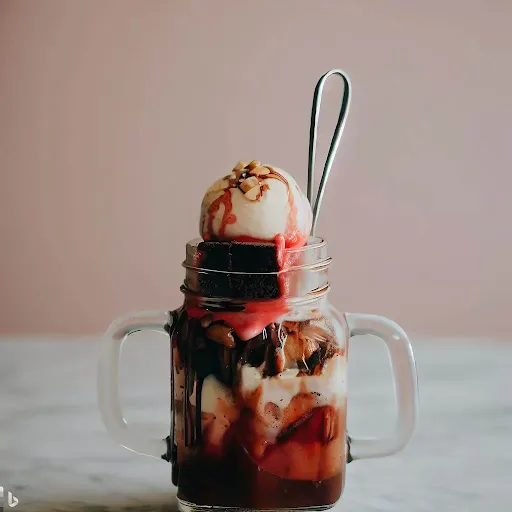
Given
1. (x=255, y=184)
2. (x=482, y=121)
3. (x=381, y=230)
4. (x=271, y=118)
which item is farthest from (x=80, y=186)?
(x=255, y=184)

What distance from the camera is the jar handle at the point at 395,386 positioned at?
27.9 inches

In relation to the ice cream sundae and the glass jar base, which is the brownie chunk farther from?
the glass jar base

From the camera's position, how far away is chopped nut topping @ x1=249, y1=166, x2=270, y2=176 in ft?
2.19

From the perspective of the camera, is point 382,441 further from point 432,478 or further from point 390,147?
point 390,147

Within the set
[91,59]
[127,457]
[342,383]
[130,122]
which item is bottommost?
[127,457]

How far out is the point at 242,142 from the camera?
1488 mm

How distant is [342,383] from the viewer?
2.20 ft

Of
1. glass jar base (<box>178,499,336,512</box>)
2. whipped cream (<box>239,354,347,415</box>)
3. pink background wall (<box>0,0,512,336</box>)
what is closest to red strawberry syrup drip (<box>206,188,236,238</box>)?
whipped cream (<box>239,354,347,415</box>)

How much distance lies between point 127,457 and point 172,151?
75cm

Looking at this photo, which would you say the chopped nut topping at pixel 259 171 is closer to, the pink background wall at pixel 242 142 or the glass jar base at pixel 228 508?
the glass jar base at pixel 228 508

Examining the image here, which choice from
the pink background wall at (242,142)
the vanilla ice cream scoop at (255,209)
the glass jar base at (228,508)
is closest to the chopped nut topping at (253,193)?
the vanilla ice cream scoop at (255,209)

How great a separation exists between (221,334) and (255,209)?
4.1 inches

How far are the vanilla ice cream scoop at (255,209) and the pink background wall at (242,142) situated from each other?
821mm

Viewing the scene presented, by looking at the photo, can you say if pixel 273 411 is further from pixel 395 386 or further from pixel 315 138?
pixel 315 138
